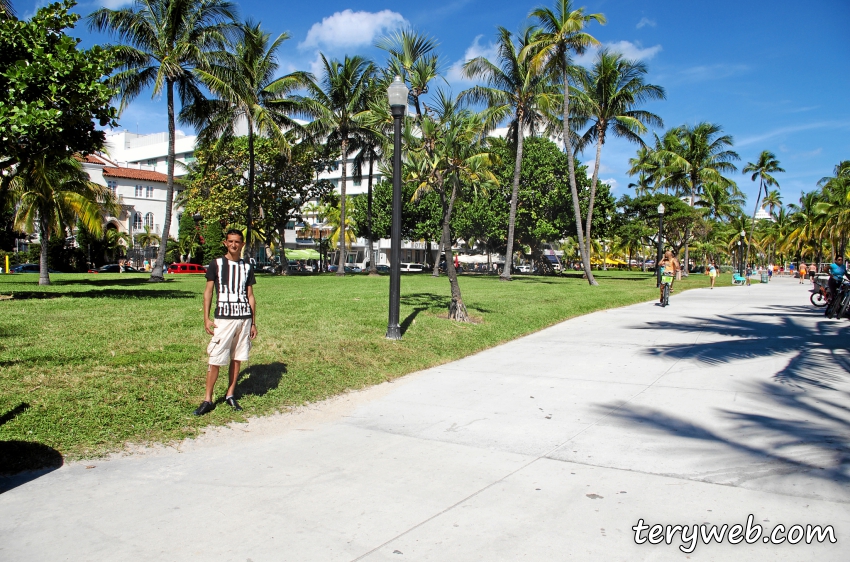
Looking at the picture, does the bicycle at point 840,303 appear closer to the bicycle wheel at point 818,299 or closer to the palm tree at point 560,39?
the bicycle wheel at point 818,299

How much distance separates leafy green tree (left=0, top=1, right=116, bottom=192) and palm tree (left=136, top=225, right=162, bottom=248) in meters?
51.6

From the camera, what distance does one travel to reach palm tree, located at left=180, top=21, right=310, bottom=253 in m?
27.7

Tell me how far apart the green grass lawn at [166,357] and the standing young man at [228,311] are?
53 centimetres

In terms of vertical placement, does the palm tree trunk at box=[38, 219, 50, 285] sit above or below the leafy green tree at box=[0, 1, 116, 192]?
below

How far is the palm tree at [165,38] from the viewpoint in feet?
79.2

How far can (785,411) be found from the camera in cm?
636

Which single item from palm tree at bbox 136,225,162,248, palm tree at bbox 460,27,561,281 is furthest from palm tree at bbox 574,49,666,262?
palm tree at bbox 136,225,162,248

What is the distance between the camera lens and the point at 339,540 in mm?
3607

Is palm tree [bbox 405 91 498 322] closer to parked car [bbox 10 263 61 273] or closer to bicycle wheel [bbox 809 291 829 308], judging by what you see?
bicycle wheel [bbox 809 291 829 308]

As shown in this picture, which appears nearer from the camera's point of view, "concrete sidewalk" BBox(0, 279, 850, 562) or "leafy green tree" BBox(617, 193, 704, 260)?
"concrete sidewalk" BBox(0, 279, 850, 562)

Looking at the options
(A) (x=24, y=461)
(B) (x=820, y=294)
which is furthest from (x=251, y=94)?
(A) (x=24, y=461)

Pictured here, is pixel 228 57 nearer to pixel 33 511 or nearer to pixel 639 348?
→ pixel 639 348

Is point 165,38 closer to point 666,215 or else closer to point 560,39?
point 560,39

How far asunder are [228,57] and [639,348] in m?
22.9
